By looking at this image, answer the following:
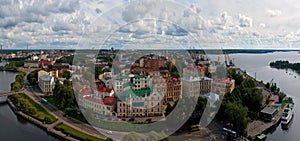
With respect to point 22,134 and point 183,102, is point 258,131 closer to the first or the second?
point 183,102

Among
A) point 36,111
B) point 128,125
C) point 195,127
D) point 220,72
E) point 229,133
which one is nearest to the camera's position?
point 229,133

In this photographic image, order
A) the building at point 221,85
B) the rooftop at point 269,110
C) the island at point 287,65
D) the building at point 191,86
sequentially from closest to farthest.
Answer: the rooftop at point 269,110 → the building at point 191,86 → the building at point 221,85 → the island at point 287,65

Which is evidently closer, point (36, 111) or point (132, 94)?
point (132, 94)

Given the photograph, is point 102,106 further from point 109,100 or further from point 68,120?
point 68,120

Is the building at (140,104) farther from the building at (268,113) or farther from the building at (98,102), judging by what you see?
the building at (268,113)

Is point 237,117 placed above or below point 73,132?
above

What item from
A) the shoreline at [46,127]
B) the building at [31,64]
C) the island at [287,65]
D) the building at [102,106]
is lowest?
the shoreline at [46,127]

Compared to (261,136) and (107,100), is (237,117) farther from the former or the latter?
(107,100)

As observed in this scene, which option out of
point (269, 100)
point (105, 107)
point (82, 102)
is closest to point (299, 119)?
point (269, 100)

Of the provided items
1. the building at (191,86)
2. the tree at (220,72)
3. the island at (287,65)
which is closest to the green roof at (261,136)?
the building at (191,86)

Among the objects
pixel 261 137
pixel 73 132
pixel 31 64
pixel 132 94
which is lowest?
pixel 261 137

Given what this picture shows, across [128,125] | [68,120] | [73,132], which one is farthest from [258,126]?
[68,120]

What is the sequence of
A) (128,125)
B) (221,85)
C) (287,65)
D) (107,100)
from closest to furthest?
(128,125) < (107,100) < (221,85) < (287,65)
